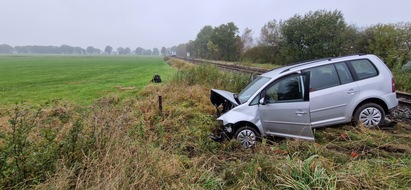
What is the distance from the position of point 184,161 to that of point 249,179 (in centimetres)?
135

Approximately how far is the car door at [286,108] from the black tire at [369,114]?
1496mm

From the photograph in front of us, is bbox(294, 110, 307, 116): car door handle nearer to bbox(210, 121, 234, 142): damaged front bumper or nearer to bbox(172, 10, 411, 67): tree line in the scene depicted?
bbox(210, 121, 234, 142): damaged front bumper

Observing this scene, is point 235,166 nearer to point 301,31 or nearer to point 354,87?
point 354,87

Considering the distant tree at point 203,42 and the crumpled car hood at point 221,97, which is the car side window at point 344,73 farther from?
the distant tree at point 203,42

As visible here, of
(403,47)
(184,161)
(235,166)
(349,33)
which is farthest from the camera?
(349,33)

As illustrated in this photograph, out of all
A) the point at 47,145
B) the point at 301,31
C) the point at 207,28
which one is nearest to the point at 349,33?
the point at 301,31

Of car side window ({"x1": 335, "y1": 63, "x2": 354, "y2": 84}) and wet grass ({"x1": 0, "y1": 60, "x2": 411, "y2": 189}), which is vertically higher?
car side window ({"x1": 335, "y1": 63, "x2": 354, "y2": 84})

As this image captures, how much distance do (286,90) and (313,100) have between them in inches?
26.4

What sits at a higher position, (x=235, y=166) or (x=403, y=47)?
(x=403, y=47)

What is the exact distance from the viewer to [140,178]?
3.36 meters

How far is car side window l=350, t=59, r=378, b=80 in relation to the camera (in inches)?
233

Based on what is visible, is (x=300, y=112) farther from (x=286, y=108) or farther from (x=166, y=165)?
(x=166, y=165)

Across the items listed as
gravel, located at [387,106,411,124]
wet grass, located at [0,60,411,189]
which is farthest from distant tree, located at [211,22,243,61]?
wet grass, located at [0,60,411,189]

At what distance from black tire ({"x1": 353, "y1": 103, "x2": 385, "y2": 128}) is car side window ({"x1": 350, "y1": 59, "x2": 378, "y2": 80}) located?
66 cm
